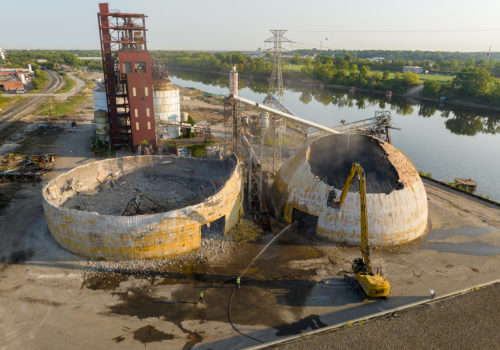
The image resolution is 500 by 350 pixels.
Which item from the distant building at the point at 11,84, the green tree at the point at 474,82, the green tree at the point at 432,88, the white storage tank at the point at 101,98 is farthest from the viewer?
the green tree at the point at 432,88

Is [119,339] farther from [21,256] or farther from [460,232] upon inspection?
[460,232]

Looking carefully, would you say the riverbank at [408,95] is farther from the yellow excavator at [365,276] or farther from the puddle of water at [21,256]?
the puddle of water at [21,256]

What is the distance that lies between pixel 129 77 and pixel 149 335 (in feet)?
107

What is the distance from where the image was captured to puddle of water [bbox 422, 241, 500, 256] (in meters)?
23.8

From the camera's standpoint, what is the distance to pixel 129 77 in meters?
39.6

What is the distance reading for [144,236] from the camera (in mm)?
20781

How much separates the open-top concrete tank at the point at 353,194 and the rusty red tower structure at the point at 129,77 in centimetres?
2320

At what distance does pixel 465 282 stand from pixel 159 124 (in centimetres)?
4016

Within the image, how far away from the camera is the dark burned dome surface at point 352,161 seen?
24.4m

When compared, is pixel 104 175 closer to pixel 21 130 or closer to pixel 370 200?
Result: pixel 370 200

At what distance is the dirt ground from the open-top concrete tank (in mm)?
1276

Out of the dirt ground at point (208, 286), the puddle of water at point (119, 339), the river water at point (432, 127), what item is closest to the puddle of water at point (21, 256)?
the dirt ground at point (208, 286)

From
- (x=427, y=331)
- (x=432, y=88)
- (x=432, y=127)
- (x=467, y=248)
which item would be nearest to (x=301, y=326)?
(x=427, y=331)

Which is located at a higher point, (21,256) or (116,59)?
(116,59)
